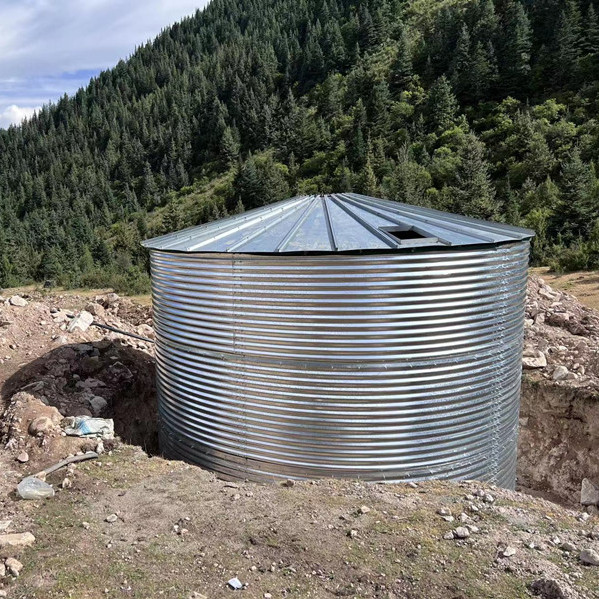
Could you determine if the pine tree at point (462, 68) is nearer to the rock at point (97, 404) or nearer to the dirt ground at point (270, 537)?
the rock at point (97, 404)

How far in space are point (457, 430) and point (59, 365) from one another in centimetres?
774

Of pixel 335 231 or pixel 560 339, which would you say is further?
pixel 560 339

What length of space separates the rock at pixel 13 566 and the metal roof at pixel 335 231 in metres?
3.67

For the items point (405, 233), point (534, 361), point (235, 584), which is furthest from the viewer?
point (534, 361)

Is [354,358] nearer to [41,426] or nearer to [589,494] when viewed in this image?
[41,426]

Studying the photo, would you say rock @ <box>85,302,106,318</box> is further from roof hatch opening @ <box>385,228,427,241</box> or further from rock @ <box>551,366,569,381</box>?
rock @ <box>551,366,569,381</box>

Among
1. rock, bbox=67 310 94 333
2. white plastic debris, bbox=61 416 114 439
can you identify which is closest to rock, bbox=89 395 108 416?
white plastic debris, bbox=61 416 114 439

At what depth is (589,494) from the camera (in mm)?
9219

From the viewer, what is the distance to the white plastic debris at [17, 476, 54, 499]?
5898mm

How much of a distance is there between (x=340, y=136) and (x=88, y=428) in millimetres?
57184

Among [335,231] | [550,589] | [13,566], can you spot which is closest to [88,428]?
[13,566]

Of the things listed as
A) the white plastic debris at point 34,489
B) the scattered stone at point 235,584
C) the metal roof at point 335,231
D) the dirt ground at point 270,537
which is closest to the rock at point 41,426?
the dirt ground at point 270,537

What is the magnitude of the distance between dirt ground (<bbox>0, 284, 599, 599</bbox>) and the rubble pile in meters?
5.18

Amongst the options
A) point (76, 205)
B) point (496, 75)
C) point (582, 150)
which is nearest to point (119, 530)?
point (582, 150)
